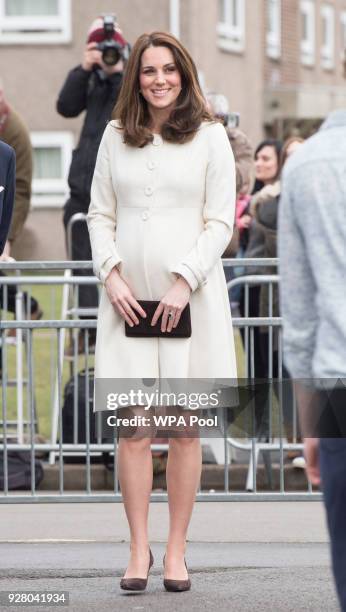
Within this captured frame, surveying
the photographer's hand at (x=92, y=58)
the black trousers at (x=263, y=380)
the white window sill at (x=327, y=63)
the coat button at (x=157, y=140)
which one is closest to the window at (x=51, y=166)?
the white window sill at (x=327, y=63)

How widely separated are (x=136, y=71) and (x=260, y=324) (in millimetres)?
2443

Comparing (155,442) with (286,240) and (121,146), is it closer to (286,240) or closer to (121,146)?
(121,146)

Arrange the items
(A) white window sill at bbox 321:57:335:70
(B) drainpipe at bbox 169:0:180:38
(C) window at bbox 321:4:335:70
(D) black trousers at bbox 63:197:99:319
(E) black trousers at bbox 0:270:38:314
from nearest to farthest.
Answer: (E) black trousers at bbox 0:270:38:314 → (D) black trousers at bbox 63:197:99:319 → (B) drainpipe at bbox 169:0:180:38 → (A) white window sill at bbox 321:57:335:70 → (C) window at bbox 321:4:335:70

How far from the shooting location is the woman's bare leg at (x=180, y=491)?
5.96 metres

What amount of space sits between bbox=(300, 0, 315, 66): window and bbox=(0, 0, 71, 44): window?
44.1 ft

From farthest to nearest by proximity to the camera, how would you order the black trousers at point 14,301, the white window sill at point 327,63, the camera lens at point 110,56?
the white window sill at point 327,63, the camera lens at point 110,56, the black trousers at point 14,301

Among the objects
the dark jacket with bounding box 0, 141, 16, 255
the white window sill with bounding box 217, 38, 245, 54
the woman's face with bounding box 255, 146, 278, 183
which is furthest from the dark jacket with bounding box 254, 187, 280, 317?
the white window sill with bounding box 217, 38, 245, 54

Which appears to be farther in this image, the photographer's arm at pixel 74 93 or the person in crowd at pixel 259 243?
the photographer's arm at pixel 74 93

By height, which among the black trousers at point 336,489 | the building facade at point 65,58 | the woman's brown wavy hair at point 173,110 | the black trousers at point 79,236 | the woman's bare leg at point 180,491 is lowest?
the woman's bare leg at point 180,491

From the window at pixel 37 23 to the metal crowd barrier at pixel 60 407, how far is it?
19.5 metres

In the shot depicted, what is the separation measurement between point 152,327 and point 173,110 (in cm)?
77

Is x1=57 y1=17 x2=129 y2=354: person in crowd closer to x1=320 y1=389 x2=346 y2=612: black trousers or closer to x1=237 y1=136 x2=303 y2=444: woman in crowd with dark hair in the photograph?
x1=237 y1=136 x2=303 y2=444: woman in crowd with dark hair

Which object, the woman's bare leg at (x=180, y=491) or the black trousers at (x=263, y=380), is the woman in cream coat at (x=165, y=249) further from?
the black trousers at (x=263, y=380)

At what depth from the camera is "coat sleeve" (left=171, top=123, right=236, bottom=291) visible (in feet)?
19.3
